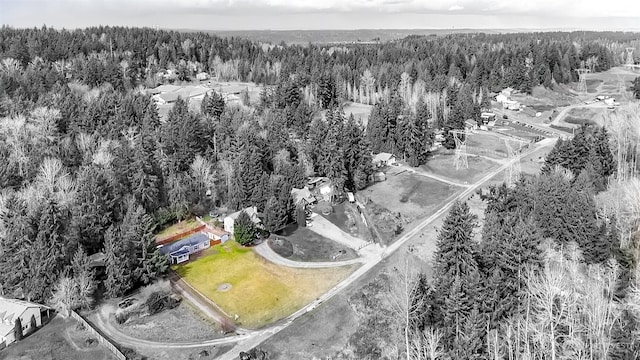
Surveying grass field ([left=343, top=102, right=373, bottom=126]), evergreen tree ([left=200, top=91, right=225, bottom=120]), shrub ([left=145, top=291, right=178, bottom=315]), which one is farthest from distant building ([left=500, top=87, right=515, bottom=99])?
shrub ([left=145, top=291, right=178, bottom=315])

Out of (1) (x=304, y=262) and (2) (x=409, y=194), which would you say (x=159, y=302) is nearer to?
(1) (x=304, y=262)

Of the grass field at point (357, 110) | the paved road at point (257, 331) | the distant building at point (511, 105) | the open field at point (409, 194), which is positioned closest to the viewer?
the paved road at point (257, 331)

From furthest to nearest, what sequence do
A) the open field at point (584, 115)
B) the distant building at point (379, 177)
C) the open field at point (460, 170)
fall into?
1. the open field at point (584, 115)
2. the open field at point (460, 170)
3. the distant building at point (379, 177)

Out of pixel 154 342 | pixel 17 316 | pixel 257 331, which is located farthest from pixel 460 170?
pixel 17 316

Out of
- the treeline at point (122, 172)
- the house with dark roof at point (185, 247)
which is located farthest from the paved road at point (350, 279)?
the house with dark roof at point (185, 247)

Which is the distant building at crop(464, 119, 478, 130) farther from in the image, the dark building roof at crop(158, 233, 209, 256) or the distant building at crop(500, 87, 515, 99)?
the dark building roof at crop(158, 233, 209, 256)

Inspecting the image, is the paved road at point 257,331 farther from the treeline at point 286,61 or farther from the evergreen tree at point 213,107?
the treeline at point 286,61

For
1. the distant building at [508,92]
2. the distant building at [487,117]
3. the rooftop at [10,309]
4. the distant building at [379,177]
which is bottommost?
the rooftop at [10,309]
